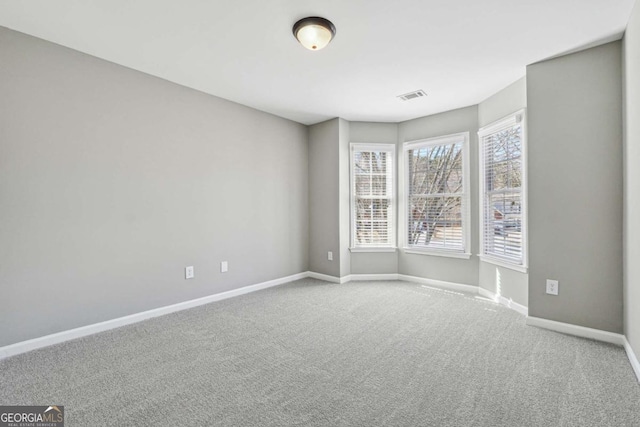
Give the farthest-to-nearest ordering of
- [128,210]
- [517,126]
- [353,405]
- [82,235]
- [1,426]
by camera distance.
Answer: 1. [517,126]
2. [128,210]
3. [82,235]
4. [353,405]
5. [1,426]

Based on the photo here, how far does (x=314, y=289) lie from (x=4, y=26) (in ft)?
12.9

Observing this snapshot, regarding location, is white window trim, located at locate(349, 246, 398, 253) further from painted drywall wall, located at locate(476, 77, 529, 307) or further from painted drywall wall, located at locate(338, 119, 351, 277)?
painted drywall wall, located at locate(476, 77, 529, 307)

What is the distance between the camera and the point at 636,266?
82.4 inches

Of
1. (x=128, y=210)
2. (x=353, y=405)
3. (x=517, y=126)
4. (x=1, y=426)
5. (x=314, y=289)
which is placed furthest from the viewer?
(x=314, y=289)

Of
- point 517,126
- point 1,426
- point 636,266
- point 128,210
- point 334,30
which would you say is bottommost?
point 1,426

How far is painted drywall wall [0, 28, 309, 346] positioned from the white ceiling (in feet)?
1.01

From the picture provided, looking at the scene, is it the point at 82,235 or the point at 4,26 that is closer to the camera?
the point at 4,26

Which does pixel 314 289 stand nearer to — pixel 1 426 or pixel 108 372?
pixel 108 372

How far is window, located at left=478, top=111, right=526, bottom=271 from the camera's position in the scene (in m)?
3.25

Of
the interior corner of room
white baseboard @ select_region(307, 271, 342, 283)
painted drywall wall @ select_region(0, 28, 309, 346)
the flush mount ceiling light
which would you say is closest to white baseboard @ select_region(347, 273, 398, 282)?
white baseboard @ select_region(307, 271, 342, 283)

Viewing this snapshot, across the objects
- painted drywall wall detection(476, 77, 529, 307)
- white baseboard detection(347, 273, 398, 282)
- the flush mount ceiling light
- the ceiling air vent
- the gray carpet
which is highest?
the ceiling air vent

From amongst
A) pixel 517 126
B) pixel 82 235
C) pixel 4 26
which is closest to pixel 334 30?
pixel 517 126

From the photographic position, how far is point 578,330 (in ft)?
8.72

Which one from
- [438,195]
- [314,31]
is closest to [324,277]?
[438,195]
